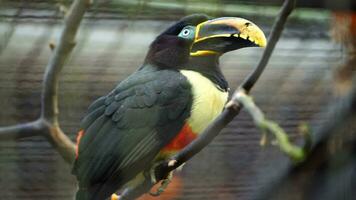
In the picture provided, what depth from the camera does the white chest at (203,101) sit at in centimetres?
112

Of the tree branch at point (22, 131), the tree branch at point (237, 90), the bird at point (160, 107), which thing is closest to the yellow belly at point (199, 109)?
the bird at point (160, 107)

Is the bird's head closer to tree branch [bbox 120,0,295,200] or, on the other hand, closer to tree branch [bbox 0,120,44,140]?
tree branch [bbox 120,0,295,200]

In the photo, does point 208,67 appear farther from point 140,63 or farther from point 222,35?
point 140,63

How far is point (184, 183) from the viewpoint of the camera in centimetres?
166

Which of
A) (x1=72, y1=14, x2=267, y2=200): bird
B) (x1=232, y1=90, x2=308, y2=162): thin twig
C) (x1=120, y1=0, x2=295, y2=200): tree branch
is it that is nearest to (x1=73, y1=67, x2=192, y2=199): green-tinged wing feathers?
(x1=72, y1=14, x2=267, y2=200): bird

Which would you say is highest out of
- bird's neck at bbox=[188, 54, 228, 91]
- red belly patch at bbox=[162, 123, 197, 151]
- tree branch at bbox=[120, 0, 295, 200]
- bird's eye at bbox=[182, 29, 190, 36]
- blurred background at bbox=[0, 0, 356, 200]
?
tree branch at bbox=[120, 0, 295, 200]

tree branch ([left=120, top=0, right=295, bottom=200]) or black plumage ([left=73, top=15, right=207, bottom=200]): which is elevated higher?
A: tree branch ([left=120, top=0, right=295, bottom=200])

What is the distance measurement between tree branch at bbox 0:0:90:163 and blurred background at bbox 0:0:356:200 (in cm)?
7

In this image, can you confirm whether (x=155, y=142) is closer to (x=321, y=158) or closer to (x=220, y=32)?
(x=220, y=32)

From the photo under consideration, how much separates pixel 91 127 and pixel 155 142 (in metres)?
0.09

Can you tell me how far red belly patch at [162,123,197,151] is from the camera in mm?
1110

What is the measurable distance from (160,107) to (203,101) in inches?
2.5

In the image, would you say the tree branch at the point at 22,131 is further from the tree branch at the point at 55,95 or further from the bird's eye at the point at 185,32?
the bird's eye at the point at 185,32

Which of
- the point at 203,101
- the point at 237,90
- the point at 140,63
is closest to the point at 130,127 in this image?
the point at 203,101
